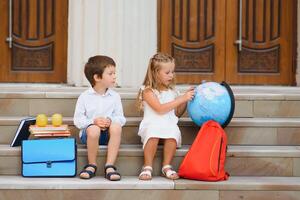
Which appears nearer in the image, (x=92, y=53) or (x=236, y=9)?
(x=92, y=53)

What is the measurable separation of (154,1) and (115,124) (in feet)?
6.54

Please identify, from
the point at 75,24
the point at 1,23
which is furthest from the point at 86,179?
the point at 1,23

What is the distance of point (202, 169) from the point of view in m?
5.77

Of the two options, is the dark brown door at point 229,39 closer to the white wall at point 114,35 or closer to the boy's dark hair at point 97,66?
the white wall at point 114,35

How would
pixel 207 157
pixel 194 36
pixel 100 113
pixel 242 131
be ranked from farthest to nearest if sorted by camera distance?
pixel 194 36, pixel 242 131, pixel 100 113, pixel 207 157

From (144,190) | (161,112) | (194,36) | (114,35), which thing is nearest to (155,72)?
(161,112)

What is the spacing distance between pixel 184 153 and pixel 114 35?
1.78 metres

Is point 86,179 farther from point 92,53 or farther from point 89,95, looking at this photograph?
point 92,53

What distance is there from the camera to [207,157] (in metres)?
5.83

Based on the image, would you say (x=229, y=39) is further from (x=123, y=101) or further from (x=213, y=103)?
(x=213, y=103)

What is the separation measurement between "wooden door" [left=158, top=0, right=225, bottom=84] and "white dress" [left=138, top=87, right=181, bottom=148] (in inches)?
63.4

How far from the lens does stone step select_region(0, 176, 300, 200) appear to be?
5.65 meters

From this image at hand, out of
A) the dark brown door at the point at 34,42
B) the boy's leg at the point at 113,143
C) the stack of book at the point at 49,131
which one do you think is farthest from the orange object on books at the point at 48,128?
the dark brown door at the point at 34,42

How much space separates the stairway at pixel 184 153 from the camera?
18.6 ft
